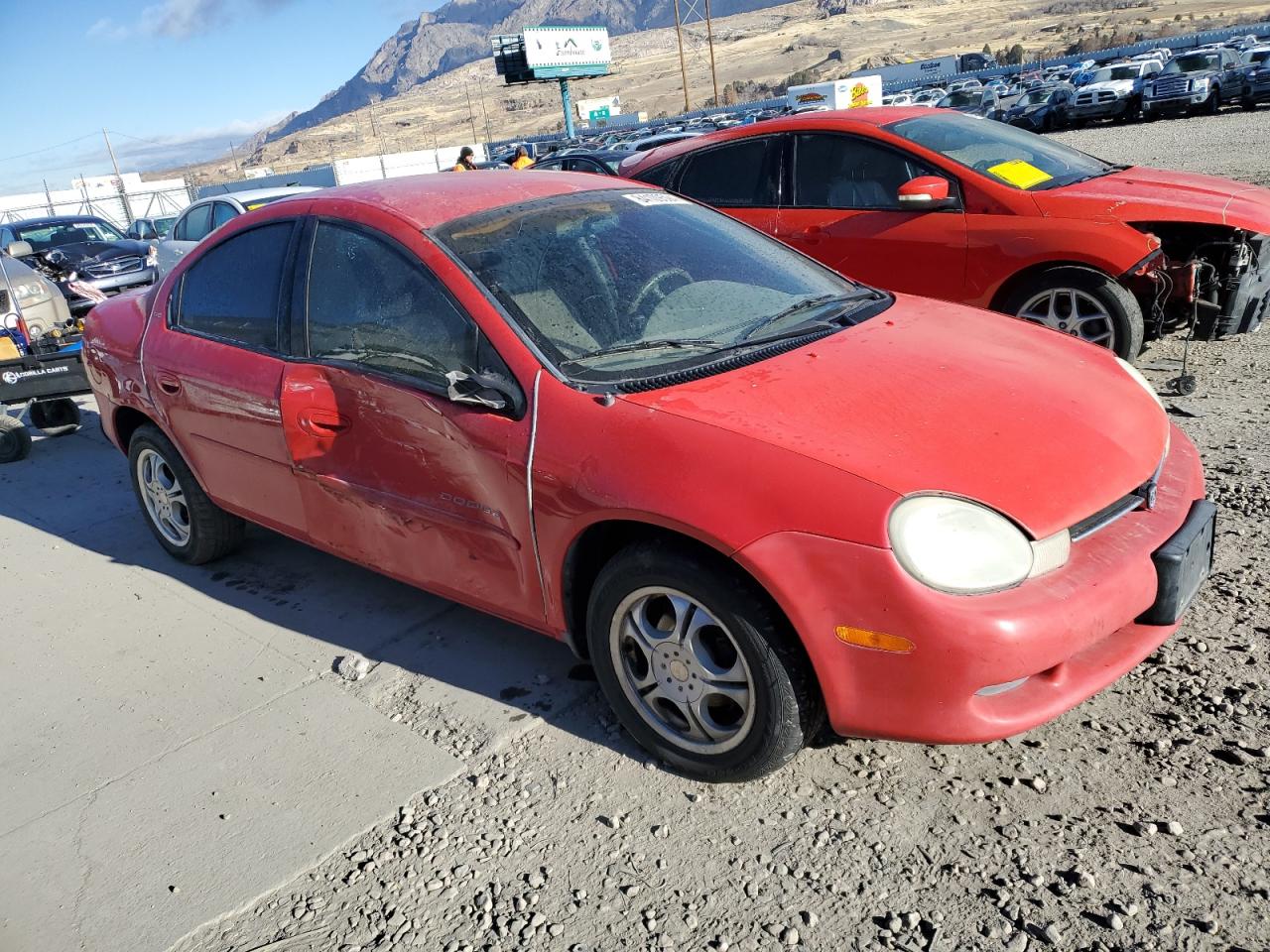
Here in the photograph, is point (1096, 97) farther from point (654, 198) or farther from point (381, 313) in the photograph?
point (381, 313)

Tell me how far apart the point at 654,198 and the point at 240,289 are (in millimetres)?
1668

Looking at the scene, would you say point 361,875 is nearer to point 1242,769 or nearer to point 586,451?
point 586,451

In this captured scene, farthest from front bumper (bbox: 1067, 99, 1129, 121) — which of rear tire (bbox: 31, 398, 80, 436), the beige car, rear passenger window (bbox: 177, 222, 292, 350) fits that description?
rear passenger window (bbox: 177, 222, 292, 350)

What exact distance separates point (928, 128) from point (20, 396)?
6143 millimetres

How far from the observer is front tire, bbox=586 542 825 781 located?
2.50 meters

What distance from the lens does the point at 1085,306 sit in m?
5.52

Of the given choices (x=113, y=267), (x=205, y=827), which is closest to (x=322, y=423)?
(x=205, y=827)

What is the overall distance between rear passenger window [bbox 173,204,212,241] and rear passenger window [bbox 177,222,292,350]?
8734 mm

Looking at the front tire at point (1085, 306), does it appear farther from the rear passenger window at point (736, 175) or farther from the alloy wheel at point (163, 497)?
the alloy wheel at point (163, 497)

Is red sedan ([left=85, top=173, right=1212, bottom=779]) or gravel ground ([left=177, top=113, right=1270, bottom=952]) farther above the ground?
red sedan ([left=85, top=173, right=1212, bottom=779])

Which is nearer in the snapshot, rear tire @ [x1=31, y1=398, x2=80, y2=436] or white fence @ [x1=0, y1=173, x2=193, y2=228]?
rear tire @ [x1=31, y1=398, x2=80, y2=436]

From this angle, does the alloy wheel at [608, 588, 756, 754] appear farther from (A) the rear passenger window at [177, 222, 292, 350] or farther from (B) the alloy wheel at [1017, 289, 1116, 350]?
Answer: (B) the alloy wheel at [1017, 289, 1116, 350]

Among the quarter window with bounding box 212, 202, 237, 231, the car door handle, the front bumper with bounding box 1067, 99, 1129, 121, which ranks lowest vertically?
the front bumper with bounding box 1067, 99, 1129, 121

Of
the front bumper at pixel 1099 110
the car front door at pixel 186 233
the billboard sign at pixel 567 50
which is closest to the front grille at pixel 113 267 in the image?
the car front door at pixel 186 233
